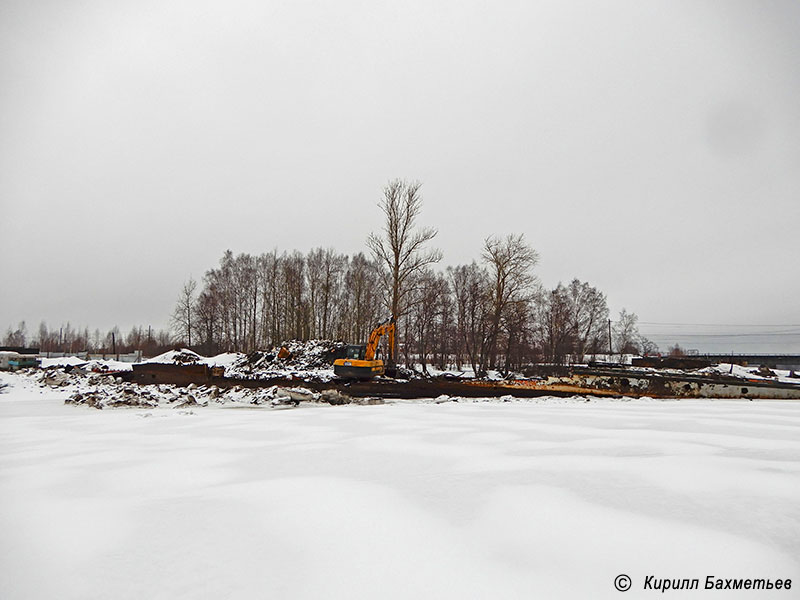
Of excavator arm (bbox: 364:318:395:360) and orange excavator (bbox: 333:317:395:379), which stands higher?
excavator arm (bbox: 364:318:395:360)

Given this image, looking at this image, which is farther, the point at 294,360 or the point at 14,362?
the point at 14,362

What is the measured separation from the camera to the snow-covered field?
175 centimetres

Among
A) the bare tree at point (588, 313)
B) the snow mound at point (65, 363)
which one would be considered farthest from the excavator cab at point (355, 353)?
the bare tree at point (588, 313)

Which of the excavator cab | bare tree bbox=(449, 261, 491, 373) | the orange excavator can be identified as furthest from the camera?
bare tree bbox=(449, 261, 491, 373)

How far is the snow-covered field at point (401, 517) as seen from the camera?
1754 mm

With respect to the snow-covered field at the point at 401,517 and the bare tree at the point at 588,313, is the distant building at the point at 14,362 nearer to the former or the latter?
the snow-covered field at the point at 401,517

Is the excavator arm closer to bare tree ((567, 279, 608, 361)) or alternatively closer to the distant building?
the distant building

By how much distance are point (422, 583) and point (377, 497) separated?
35.3 inches

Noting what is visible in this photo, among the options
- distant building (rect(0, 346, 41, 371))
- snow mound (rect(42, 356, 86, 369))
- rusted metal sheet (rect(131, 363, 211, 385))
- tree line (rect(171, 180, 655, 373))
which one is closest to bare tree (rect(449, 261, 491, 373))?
tree line (rect(171, 180, 655, 373))

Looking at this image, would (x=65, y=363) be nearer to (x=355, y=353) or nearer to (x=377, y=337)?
(x=355, y=353)

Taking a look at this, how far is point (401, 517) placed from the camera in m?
2.28

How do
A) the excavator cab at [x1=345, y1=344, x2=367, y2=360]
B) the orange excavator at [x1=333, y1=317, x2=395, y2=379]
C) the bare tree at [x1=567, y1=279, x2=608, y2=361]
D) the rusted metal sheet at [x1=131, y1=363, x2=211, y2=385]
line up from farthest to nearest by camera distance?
the bare tree at [x1=567, y1=279, x2=608, y2=361], the excavator cab at [x1=345, y1=344, x2=367, y2=360], the orange excavator at [x1=333, y1=317, x2=395, y2=379], the rusted metal sheet at [x1=131, y1=363, x2=211, y2=385]

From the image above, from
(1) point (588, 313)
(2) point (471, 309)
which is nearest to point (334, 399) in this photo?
(2) point (471, 309)

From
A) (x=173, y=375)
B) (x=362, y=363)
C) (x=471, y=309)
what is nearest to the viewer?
(x=173, y=375)
